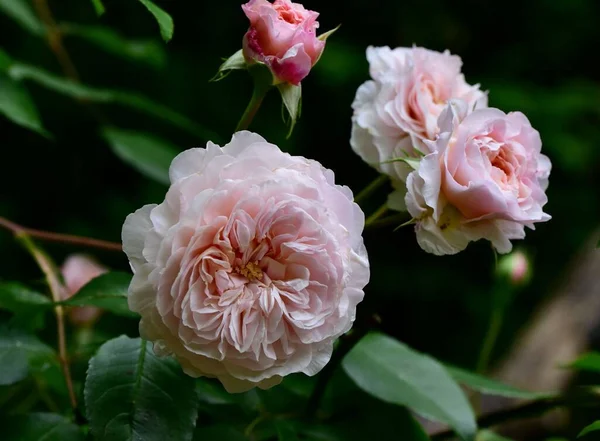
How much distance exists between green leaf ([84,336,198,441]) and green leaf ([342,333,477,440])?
0.14 m

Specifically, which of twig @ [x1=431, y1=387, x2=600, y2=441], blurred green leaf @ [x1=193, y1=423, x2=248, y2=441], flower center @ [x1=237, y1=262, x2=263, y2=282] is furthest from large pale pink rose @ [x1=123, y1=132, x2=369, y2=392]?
twig @ [x1=431, y1=387, x2=600, y2=441]

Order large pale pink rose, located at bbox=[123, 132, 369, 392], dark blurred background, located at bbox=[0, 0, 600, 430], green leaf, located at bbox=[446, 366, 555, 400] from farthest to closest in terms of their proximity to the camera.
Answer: dark blurred background, located at bbox=[0, 0, 600, 430], green leaf, located at bbox=[446, 366, 555, 400], large pale pink rose, located at bbox=[123, 132, 369, 392]

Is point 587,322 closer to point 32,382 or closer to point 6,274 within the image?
point 32,382

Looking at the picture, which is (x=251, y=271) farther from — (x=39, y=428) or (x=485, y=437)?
(x=485, y=437)

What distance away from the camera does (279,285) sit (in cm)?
35

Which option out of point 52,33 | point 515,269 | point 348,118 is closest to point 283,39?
point 515,269

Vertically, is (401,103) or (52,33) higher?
(401,103)

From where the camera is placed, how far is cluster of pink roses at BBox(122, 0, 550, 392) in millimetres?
336

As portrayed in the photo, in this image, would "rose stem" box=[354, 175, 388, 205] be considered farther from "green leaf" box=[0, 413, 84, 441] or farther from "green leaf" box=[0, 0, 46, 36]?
"green leaf" box=[0, 0, 46, 36]

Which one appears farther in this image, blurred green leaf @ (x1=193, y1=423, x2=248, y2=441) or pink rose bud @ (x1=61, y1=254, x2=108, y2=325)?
pink rose bud @ (x1=61, y1=254, x2=108, y2=325)

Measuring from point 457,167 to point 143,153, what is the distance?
52cm

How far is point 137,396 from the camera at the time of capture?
40 centimetres

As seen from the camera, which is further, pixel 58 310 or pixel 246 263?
pixel 58 310

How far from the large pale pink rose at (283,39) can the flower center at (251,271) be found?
0.10 metres
